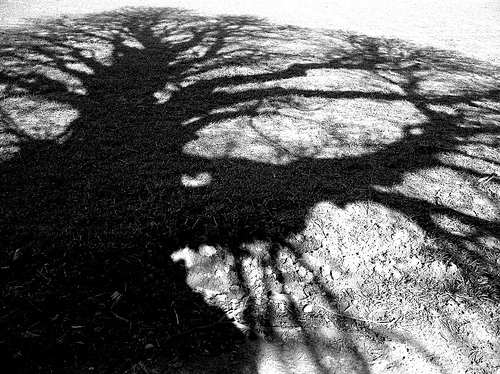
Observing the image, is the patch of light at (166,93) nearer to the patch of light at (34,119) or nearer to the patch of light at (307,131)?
the patch of light at (307,131)

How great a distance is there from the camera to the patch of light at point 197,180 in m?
3.64

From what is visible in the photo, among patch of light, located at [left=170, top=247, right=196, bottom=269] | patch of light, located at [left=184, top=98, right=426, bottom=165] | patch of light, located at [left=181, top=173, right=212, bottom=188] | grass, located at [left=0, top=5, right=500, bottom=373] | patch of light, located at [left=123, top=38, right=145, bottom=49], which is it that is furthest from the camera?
patch of light, located at [left=123, top=38, right=145, bottom=49]

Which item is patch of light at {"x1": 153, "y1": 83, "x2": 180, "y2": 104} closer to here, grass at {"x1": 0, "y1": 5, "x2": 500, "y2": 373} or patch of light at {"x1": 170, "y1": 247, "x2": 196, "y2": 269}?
grass at {"x1": 0, "y1": 5, "x2": 500, "y2": 373}

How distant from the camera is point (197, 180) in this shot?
12.2 feet

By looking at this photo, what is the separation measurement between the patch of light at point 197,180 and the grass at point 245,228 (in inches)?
1.0

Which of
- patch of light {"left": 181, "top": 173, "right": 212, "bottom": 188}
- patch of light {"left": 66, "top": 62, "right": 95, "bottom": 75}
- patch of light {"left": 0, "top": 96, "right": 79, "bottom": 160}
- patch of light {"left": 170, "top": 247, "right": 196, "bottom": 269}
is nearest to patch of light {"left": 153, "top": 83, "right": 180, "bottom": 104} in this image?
patch of light {"left": 0, "top": 96, "right": 79, "bottom": 160}

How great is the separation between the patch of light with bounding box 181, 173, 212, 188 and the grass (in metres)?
0.03

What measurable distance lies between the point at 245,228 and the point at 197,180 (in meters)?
0.89

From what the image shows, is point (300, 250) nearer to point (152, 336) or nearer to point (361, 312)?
point (361, 312)

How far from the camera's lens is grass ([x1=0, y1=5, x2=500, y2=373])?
230 cm

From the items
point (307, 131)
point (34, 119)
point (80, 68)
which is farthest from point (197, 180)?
point (80, 68)

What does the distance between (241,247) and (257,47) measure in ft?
23.2

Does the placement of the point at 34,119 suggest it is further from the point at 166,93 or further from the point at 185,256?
the point at 185,256

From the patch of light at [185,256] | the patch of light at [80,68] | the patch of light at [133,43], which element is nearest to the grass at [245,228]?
the patch of light at [185,256]
